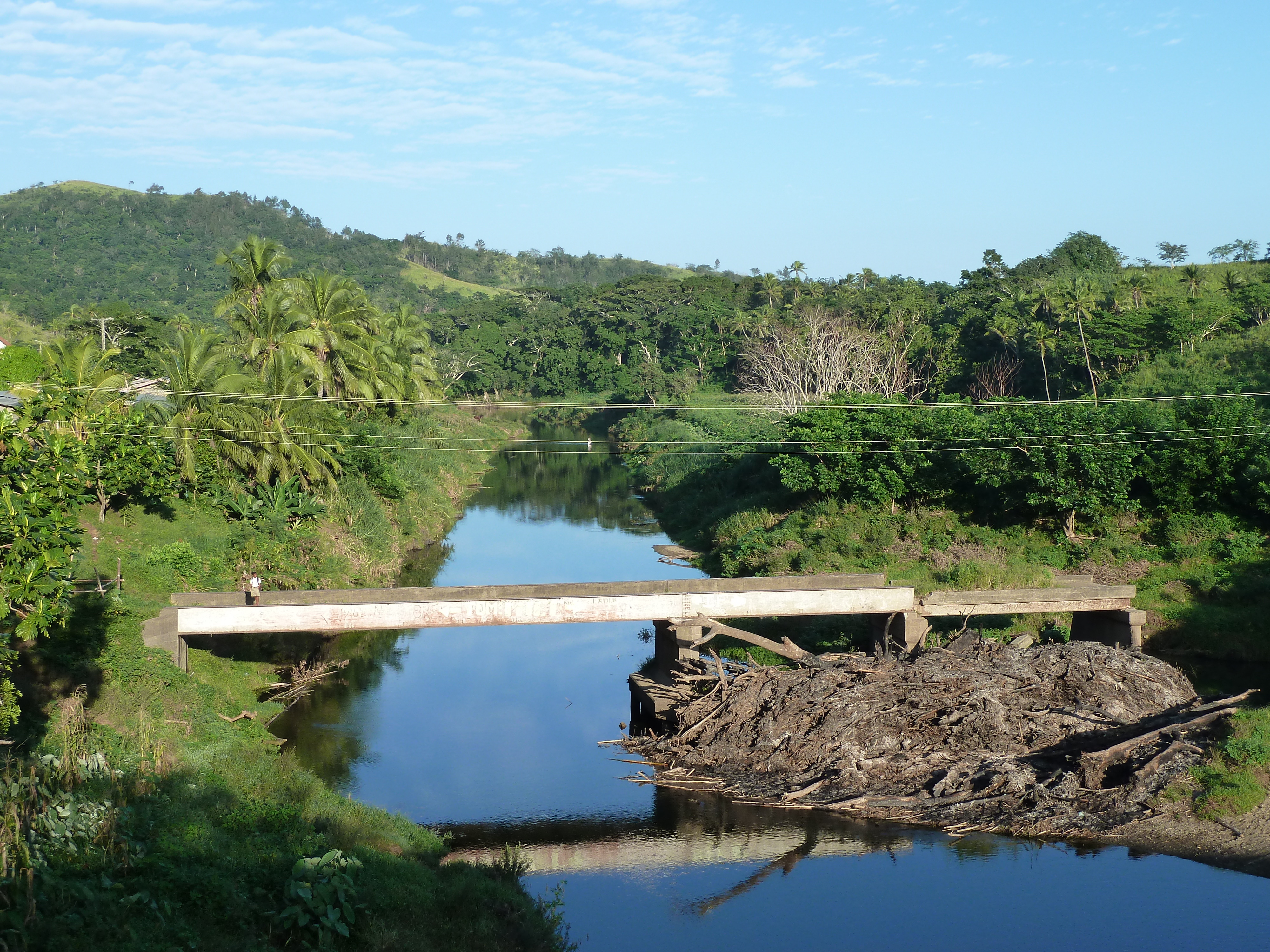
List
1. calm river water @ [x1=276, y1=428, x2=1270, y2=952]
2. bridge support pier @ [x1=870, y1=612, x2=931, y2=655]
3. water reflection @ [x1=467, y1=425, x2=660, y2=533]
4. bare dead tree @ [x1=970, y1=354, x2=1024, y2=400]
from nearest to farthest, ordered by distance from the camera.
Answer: calm river water @ [x1=276, y1=428, x2=1270, y2=952] < bridge support pier @ [x1=870, y1=612, x2=931, y2=655] < water reflection @ [x1=467, y1=425, x2=660, y2=533] < bare dead tree @ [x1=970, y1=354, x2=1024, y2=400]

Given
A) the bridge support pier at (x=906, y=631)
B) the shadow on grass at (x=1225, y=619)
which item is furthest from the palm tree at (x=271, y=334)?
the shadow on grass at (x=1225, y=619)

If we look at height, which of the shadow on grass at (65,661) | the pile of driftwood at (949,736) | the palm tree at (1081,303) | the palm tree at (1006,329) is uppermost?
the palm tree at (1081,303)

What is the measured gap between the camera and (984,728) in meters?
21.7

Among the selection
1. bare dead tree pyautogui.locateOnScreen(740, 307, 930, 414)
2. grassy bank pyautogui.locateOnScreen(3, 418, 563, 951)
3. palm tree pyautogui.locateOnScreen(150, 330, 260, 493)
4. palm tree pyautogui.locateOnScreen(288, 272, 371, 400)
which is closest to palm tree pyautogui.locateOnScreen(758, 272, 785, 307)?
bare dead tree pyautogui.locateOnScreen(740, 307, 930, 414)

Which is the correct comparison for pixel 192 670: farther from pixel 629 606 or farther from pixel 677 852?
pixel 677 852

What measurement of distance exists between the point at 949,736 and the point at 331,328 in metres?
37.0

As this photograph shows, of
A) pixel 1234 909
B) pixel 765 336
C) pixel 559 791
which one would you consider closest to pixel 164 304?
pixel 765 336

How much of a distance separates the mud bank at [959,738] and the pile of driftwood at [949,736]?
0.03m

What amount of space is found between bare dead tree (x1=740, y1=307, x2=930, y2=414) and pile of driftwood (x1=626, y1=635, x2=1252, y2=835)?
80.9ft

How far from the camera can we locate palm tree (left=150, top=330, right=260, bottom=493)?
3475 centimetres

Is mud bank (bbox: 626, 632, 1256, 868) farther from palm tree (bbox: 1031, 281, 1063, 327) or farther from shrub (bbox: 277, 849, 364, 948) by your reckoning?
palm tree (bbox: 1031, 281, 1063, 327)

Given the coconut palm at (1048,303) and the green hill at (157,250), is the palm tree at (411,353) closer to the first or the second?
the coconut palm at (1048,303)

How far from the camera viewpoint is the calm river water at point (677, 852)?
55.2 ft

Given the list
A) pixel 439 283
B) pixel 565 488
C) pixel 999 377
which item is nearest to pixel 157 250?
pixel 439 283
